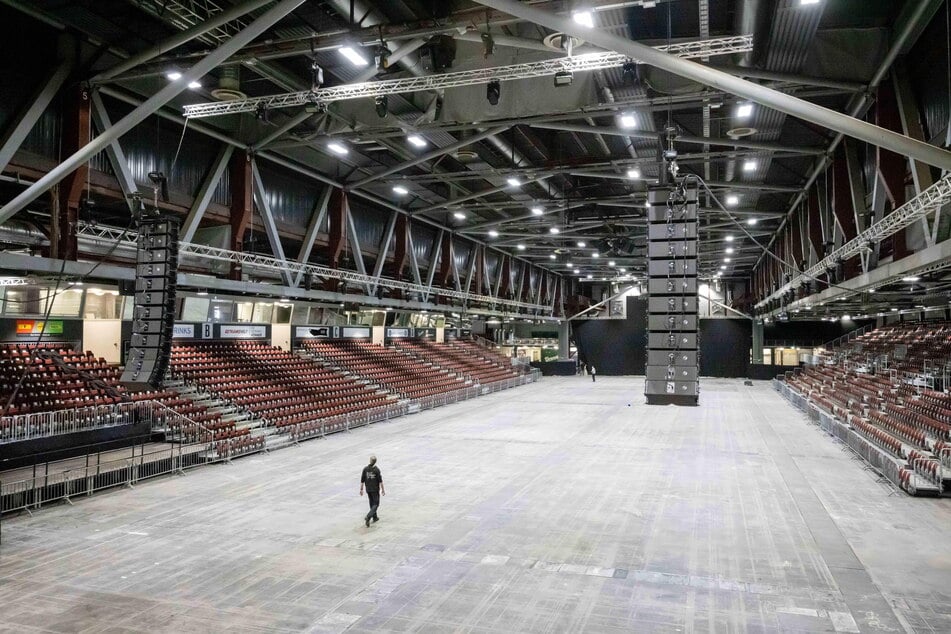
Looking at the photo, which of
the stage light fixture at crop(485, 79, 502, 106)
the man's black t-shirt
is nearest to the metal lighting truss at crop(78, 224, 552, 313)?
the man's black t-shirt

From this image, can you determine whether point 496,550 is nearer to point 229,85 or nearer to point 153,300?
point 153,300

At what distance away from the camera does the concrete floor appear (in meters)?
6.79

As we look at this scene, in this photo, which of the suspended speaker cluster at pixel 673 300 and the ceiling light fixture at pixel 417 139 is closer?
the suspended speaker cluster at pixel 673 300

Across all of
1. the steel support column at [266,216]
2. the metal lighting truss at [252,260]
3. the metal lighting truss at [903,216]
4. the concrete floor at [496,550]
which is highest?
the steel support column at [266,216]

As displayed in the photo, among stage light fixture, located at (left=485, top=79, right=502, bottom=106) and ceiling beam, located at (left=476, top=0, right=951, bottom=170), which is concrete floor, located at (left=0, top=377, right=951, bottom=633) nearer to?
ceiling beam, located at (left=476, top=0, right=951, bottom=170)

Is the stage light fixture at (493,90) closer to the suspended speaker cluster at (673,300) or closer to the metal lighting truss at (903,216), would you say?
the suspended speaker cluster at (673,300)

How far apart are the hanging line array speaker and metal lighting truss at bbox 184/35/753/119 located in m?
3.37

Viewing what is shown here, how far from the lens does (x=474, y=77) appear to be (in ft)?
40.8

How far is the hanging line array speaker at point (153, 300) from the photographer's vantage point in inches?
525

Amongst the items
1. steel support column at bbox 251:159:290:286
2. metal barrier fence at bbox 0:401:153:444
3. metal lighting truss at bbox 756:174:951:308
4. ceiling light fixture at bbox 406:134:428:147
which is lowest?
metal barrier fence at bbox 0:401:153:444

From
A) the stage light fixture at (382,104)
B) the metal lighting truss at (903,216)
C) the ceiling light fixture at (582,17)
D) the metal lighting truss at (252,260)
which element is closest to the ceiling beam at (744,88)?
the ceiling light fixture at (582,17)

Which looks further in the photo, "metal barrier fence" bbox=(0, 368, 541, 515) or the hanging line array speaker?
the hanging line array speaker

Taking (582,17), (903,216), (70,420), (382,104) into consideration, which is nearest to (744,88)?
(582,17)

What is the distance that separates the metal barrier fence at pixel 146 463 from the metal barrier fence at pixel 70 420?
13 centimetres
